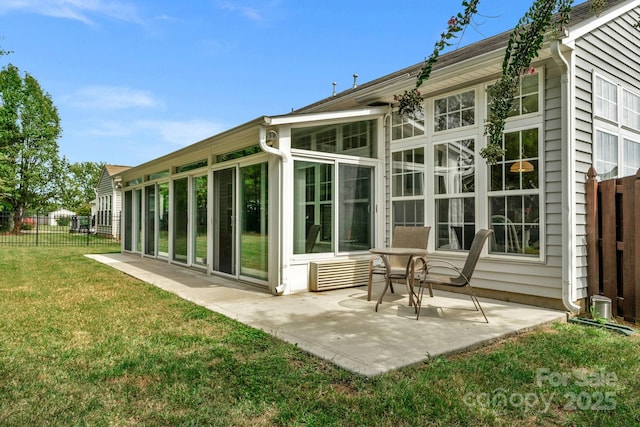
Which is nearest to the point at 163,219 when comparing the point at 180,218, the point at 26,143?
the point at 180,218

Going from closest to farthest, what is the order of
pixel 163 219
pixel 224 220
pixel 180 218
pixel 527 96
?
pixel 527 96, pixel 224 220, pixel 180 218, pixel 163 219

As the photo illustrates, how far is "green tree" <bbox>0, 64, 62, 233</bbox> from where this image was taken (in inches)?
822

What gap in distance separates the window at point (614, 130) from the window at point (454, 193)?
1.53m

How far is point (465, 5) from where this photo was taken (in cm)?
212

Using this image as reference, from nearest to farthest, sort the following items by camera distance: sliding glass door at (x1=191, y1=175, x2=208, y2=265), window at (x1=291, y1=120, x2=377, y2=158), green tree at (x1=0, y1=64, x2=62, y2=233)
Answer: window at (x1=291, y1=120, x2=377, y2=158) → sliding glass door at (x1=191, y1=175, x2=208, y2=265) → green tree at (x1=0, y1=64, x2=62, y2=233)

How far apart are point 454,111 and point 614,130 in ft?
6.91

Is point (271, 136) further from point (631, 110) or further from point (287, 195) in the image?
point (631, 110)

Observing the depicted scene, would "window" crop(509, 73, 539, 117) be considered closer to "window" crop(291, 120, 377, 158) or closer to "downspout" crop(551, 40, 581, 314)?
"downspout" crop(551, 40, 581, 314)

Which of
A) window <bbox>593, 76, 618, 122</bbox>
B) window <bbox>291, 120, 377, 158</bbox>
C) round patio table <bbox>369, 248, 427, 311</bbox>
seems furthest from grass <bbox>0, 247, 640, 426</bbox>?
window <bbox>291, 120, 377, 158</bbox>

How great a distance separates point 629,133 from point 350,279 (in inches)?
180

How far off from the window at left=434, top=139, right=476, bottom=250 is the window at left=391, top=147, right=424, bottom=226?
0.31m

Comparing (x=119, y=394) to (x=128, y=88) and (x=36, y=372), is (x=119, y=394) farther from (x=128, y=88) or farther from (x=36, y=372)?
(x=128, y=88)

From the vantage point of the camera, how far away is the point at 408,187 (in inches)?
254

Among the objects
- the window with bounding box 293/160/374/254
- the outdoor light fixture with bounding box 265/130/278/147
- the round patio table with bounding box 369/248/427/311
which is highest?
the outdoor light fixture with bounding box 265/130/278/147
